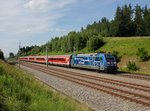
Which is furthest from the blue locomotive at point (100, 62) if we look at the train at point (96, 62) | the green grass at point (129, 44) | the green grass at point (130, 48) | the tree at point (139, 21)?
the tree at point (139, 21)

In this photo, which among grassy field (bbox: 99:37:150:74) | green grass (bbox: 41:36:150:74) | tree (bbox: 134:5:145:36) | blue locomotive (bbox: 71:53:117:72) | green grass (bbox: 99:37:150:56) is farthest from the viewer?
tree (bbox: 134:5:145:36)

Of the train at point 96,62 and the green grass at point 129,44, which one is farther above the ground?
the green grass at point 129,44

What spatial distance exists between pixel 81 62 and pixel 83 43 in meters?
83.3

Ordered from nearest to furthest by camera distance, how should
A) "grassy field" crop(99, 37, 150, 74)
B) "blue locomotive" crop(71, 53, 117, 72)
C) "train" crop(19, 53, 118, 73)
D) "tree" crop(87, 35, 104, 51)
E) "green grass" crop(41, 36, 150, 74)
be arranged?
"blue locomotive" crop(71, 53, 117, 72)
"train" crop(19, 53, 118, 73)
"green grass" crop(41, 36, 150, 74)
"grassy field" crop(99, 37, 150, 74)
"tree" crop(87, 35, 104, 51)

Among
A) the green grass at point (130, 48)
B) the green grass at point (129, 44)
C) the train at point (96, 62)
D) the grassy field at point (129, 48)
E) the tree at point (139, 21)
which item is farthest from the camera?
the tree at point (139, 21)

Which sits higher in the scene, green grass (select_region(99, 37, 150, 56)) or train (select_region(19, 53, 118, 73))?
green grass (select_region(99, 37, 150, 56))

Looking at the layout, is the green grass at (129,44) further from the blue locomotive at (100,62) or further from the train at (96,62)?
the blue locomotive at (100,62)

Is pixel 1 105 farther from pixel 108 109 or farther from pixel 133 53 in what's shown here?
pixel 133 53

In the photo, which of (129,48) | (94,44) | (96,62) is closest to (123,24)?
(94,44)

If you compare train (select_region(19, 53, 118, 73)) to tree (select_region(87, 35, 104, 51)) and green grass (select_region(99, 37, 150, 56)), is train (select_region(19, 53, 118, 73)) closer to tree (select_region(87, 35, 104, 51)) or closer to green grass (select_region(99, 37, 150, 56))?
green grass (select_region(99, 37, 150, 56))

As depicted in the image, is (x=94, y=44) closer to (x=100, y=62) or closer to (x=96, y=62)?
(x=96, y=62)

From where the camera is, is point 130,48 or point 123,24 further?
point 123,24

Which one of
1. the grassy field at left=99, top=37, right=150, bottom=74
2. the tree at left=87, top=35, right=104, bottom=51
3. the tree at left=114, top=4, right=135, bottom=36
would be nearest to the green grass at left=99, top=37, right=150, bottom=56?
the grassy field at left=99, top=37, right=150, bottom=74

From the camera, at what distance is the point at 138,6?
5896 inches
